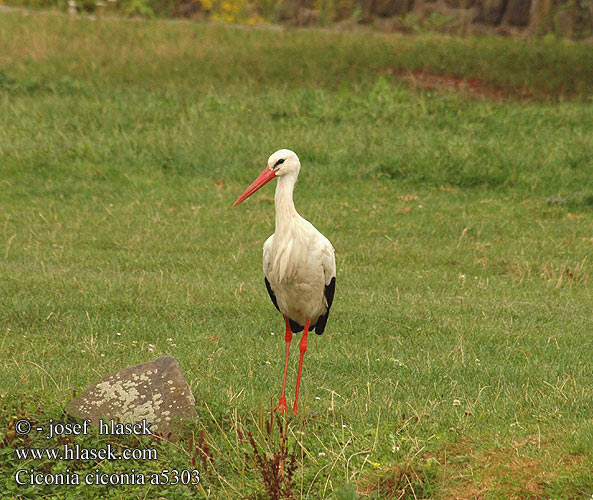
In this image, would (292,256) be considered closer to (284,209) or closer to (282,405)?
(284,209)

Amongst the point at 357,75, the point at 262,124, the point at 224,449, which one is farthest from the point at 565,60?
the point at 224,449

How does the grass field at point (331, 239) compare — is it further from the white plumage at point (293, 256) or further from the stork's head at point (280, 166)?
the stork's head at point (280, 166)

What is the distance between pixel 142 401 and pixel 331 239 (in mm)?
5498

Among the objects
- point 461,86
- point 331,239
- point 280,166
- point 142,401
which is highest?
point 280,166

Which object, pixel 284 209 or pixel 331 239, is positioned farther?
pixel 331 239

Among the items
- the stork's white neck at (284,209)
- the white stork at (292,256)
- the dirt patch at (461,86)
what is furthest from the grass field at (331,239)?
the stork's white neck at (284,209)

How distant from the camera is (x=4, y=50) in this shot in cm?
1842

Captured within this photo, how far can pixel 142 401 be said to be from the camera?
5703 millimetres

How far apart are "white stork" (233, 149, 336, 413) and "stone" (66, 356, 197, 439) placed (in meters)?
0.78

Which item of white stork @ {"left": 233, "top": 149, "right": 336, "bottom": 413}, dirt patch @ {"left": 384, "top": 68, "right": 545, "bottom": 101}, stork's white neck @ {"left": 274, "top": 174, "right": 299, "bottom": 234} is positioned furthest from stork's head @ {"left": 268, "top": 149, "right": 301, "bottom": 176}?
dirt patch @ {"left": 384, "top": 68, "right": 545, "bottom": 101}

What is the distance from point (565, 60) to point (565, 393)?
1430cm

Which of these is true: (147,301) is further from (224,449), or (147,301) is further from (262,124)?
(262,124)

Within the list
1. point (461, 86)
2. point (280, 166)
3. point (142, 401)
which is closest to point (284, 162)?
point (280, 166)

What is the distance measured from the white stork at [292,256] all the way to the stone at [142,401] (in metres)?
0.78
